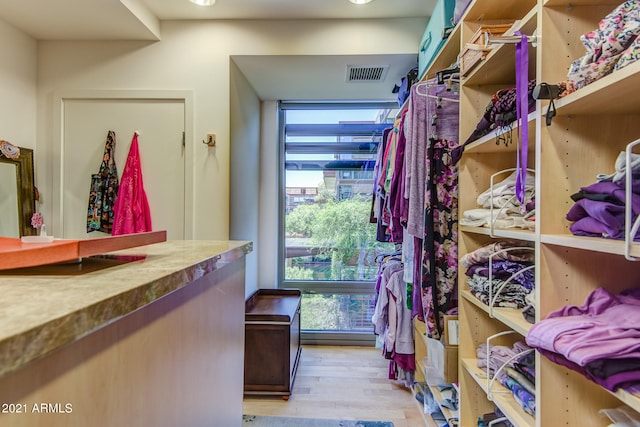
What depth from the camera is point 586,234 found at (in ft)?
2.65

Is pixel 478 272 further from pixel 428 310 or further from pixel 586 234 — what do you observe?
pixel 586 234

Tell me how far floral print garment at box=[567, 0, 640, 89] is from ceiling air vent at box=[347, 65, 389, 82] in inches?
69.7

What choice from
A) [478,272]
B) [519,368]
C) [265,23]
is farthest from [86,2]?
[519,368]

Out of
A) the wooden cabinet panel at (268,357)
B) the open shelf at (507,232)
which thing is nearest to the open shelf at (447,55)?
the open shelf at (507,232)

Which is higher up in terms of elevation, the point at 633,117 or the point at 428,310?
the point at 633,117

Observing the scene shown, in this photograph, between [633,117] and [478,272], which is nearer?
[633,117]

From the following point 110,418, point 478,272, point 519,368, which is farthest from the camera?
point 478,272

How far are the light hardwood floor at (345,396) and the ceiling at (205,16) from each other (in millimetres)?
2382

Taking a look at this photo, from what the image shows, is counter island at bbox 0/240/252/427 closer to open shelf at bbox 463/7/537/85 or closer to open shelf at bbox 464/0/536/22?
open shelf at bbox 463/7/537/85

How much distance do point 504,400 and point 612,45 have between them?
110 cm

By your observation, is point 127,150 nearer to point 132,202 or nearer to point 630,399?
point 132,202

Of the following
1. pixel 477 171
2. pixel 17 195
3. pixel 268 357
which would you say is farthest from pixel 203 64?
pixel 268 357

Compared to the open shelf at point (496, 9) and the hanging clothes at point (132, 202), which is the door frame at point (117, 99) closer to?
the hanging clothes at point (132, 202)

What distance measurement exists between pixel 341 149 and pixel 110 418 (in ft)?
9.66
